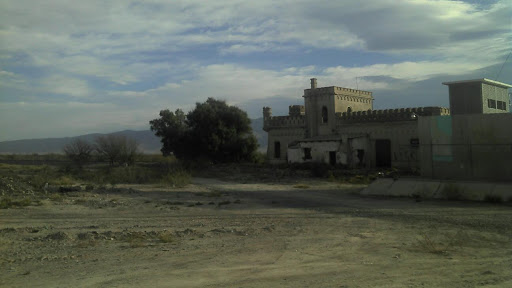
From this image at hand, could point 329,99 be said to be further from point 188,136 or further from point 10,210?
point 10,210

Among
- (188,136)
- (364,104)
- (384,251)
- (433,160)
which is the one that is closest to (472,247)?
(384,251)

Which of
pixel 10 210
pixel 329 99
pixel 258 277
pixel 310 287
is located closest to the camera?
pixel 310 287

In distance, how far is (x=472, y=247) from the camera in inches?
352

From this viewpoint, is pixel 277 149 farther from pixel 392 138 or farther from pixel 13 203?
pixel 13 203

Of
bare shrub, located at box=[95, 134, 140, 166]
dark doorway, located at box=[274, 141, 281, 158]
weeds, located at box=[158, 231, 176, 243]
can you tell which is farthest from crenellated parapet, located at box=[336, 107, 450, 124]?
bare shrub, located at box=[95, 134, 140, 166]

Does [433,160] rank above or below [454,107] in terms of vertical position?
below

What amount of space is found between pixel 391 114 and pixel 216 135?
782 inches

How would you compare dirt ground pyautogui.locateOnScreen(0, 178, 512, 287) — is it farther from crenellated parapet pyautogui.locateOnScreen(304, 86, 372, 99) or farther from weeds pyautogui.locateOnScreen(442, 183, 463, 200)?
crenellated parapet pyautogui.locateOnScreen(304, 86, 372, 99)

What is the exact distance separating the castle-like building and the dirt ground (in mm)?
16602

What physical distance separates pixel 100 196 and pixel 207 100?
3264 centimetres

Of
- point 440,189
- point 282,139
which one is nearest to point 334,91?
point 282,139

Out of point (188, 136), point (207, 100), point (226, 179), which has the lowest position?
point (226, 179)

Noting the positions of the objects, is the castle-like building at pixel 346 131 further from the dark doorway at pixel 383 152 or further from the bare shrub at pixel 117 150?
the bare shrub at pixel 117 150

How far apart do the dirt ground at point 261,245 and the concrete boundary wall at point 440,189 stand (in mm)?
969
